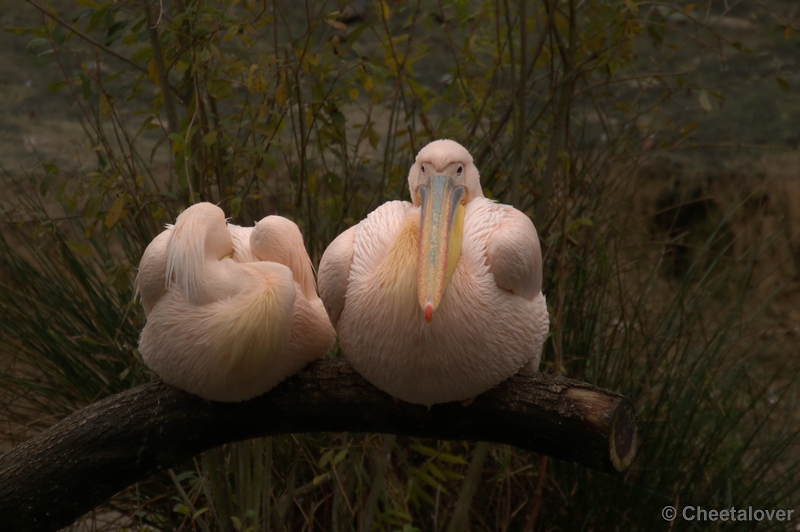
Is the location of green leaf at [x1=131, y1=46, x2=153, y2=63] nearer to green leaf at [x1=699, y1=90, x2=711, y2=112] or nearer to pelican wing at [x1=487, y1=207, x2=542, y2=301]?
pelican wing at [x1=487, y1=207, x2=542, y2=301]

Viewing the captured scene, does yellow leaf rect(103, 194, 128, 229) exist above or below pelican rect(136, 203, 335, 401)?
above

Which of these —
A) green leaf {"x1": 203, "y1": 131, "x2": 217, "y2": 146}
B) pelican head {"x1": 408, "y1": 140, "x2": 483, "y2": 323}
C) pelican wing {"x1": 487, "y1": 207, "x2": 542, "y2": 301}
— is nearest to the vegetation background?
green leaf {"x1": 203, "y1": 131, "x2": 217, "y2": 146}

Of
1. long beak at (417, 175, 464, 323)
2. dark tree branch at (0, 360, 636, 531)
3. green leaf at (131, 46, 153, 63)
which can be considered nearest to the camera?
long beak at (417, 175, 464, 323)

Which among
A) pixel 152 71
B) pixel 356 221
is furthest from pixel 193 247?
pixel 356 221

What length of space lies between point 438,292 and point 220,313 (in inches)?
24.0

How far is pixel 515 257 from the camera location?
2.09 m

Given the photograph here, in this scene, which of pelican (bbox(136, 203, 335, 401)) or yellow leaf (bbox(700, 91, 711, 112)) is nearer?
pelican (bbox(136, 203, 335, 401))

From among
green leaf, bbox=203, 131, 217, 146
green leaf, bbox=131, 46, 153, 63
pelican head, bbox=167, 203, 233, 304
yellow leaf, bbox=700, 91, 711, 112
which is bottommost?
pelican head, bbox=167, 203, 233, 304

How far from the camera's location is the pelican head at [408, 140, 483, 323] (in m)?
1.93

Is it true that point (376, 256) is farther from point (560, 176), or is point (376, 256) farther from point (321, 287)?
point (560, 176)

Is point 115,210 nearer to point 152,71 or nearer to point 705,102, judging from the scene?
point 152,71

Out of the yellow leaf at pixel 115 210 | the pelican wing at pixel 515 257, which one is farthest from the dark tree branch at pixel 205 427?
the yellow leaf at pixel 115 210

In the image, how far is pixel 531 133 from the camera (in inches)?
128

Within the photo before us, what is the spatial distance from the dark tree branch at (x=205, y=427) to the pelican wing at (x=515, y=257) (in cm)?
29
